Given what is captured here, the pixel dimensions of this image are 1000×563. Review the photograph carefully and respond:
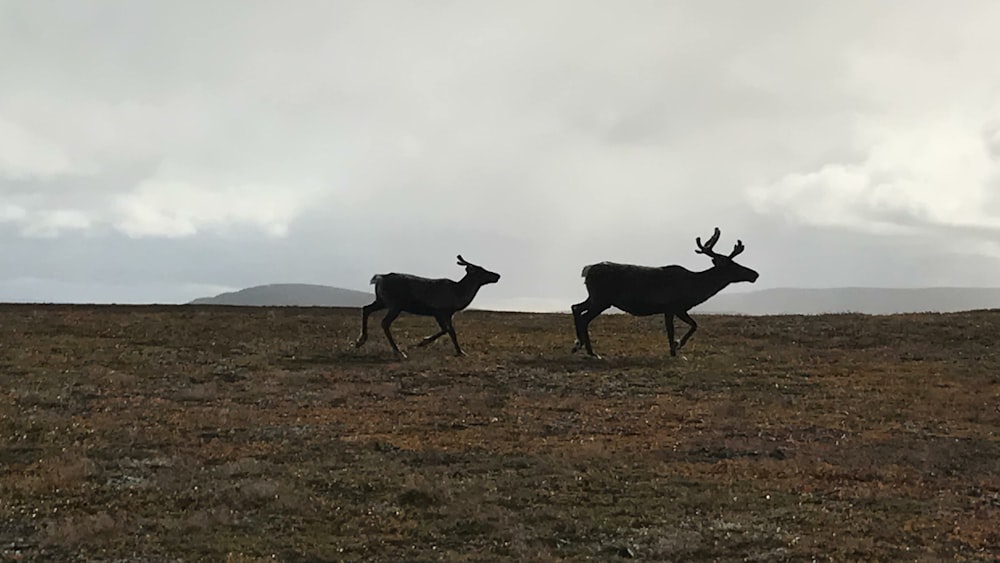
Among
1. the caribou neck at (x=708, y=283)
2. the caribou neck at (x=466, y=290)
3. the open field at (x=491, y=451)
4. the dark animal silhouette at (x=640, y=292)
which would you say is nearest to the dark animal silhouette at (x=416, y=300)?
the caribou neck at (x=466, y=290)

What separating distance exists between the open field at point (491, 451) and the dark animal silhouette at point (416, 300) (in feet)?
2.82

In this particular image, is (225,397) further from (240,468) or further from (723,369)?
(723,369)

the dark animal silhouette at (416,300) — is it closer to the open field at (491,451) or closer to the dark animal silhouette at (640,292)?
the open field at (491,451)

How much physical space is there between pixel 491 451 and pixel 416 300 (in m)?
13.1

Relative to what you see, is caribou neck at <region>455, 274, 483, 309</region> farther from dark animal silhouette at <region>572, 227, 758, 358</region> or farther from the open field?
dark animal silhouette at <region>572, 227, 758, 358</region>

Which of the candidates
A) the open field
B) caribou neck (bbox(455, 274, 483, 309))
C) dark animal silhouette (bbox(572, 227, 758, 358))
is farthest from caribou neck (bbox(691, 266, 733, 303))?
caribou neck (bbox(455, 274, 483, 309))

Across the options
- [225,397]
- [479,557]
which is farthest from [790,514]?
[225,397]

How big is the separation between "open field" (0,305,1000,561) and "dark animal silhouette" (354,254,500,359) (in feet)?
2.82

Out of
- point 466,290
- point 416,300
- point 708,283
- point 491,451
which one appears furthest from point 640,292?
point 491,451

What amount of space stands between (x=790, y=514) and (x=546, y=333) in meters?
21.9

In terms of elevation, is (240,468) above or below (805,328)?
below

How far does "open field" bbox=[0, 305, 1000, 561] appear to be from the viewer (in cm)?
1097

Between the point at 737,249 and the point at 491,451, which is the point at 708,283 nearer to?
the point at 737,249

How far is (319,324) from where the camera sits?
34.4 metres
